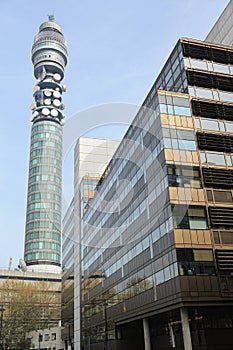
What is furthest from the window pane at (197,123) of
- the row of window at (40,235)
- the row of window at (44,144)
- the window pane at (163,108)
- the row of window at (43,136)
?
the row of window at (43,136)

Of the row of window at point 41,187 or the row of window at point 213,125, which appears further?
the row of window at point 41,187

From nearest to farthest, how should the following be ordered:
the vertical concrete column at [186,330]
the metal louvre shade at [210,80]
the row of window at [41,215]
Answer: the vertical concrete column at [186,330] → the metal louvre shade at [210,80] → the row of window at [41,215]

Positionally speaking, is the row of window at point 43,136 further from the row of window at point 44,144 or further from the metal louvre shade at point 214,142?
the metal louvre shade at point 214,142

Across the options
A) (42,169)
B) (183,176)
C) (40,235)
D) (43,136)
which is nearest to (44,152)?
(42,169)

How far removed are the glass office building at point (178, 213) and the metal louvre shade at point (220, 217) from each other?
98mm

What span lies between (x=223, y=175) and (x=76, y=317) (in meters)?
48.3

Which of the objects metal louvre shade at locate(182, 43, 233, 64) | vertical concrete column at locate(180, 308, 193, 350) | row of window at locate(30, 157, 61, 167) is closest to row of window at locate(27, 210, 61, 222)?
row of window at locate(30, 157, 61, 167)

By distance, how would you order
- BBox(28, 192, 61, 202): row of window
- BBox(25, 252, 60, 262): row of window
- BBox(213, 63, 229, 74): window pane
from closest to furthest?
BBox(213, 63, 229, 74): window pane, BBox(25, 252, 60, 262): row of window, BBox(28, 192, 61, 202): row of window

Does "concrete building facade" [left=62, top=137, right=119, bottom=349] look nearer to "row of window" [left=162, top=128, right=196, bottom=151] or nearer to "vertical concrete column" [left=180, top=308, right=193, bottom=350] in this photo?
"row of window" [left=162, top=128, right=196, bottom=151]

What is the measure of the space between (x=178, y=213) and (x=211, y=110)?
12.9 m

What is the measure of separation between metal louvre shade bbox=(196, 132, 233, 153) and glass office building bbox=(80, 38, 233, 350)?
0.35 ft

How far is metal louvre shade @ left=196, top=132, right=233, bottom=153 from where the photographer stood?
4078 centimetres

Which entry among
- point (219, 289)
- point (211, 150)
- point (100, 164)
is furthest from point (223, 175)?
point (100, 164)

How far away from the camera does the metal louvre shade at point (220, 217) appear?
3737cm
